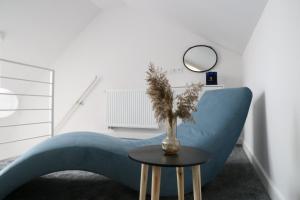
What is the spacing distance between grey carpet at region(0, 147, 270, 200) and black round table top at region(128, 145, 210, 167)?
21.4 inches

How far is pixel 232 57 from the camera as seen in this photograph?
3291 mm

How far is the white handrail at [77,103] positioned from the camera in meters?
4.02

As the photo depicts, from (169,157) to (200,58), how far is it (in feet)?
8.60

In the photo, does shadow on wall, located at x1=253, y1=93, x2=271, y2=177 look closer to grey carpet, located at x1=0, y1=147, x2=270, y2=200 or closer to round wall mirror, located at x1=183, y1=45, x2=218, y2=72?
grey carpet, located at x1=0, y1=147, x2=270, y2=200

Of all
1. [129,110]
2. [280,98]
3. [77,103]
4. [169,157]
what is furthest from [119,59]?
[169,157]

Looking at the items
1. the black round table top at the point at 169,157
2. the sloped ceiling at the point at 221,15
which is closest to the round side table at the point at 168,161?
the black round table top at the point at 169,157

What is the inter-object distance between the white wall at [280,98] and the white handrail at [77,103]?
2861mm

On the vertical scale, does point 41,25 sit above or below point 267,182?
above

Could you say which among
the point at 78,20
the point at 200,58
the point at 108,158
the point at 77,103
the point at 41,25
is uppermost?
the point at 78,20

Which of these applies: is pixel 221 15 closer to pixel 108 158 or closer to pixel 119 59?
pixel 108 158

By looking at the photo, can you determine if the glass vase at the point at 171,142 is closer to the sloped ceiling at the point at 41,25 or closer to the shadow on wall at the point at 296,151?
the shadow on wall at the point at 296,151

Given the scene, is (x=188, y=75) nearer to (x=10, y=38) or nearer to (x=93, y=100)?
(x=93, y=100)

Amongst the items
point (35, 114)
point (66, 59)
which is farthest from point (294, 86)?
point (35, 114)

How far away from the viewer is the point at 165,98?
1.05m
